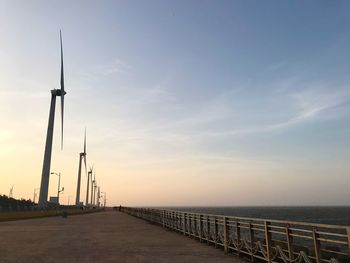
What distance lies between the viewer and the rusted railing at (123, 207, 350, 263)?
29.6 ft

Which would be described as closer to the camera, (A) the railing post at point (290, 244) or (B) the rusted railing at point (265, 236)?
(B) the rusted railing at point (265, 236)

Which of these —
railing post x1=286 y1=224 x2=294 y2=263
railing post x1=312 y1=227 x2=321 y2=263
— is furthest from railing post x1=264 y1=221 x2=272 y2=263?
railing post x1=312 y1=227 x2=321 y2=263

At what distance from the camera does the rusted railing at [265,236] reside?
9.02 metres

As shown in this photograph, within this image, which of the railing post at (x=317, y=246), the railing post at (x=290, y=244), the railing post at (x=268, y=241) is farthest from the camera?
the railing post at (x=268, y=241)

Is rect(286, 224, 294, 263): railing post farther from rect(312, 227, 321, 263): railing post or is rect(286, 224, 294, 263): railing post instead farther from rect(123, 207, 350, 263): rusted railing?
rect(312, 227, 321, 263): railing post

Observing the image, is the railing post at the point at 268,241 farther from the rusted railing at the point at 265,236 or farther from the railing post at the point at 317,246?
the railing post at the point at 317,246

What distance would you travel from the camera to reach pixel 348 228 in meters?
7.98

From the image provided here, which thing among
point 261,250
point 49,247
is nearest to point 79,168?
point 49,247

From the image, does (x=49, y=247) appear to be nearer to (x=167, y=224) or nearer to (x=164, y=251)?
(x=164, y=251)

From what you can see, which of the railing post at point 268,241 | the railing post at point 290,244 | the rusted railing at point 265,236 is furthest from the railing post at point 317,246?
the railing post at point 268,241

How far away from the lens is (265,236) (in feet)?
38.3

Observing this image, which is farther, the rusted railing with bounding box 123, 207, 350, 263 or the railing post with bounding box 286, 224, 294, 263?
the railing post with bounding box 286, 224, 294, 263

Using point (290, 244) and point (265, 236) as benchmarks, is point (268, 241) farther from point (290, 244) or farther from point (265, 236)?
point (290, 244)

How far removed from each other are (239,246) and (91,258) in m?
4.83
